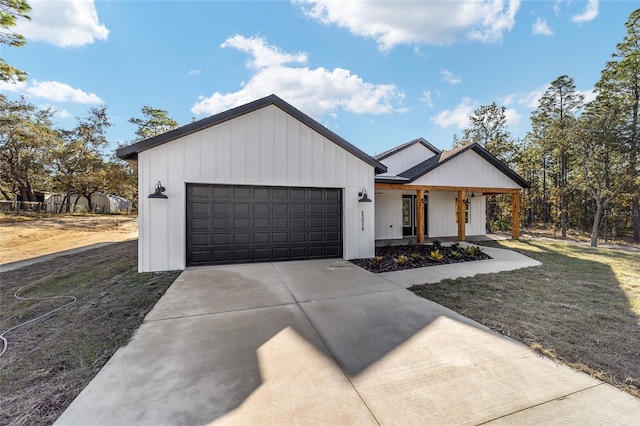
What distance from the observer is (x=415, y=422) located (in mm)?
1986

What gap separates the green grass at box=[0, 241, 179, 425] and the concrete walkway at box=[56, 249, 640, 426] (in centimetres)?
22

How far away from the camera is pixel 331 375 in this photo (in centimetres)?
257

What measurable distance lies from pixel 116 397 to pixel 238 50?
1255cm

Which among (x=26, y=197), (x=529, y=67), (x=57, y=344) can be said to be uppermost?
(x=529, y=67)

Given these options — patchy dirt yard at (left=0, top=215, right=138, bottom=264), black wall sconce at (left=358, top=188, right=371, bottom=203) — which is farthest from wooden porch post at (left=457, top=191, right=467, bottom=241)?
patchy dirt yard at (left=0, top=215, right=138, bottom=264)

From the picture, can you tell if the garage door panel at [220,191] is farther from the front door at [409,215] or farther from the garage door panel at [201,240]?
the front door at [409,215]

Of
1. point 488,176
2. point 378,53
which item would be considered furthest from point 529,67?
point 378,53

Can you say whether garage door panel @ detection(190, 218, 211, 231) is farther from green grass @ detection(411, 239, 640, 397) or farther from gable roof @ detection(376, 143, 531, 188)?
gable roof @ detection(376, 143, 531, 188)

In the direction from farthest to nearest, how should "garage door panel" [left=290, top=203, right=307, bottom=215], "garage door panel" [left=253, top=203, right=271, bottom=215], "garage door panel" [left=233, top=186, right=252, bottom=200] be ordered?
"garage door panel" [left=290, top=203, right=307, bottom=215]
"garage door panel" [left=253, top=203, right=271, bottom=215]
"garage door panel" [left=233, top=186, right=252, bottom=200]

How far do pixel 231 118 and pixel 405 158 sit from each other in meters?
10.4

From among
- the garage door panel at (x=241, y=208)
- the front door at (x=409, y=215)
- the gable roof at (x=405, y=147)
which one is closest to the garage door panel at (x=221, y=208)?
the garage door panel at (x=241, y=208)

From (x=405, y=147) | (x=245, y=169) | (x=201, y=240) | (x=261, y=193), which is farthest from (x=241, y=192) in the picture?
(x=405, y=147)

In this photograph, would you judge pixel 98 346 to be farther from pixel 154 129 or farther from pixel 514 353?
pixel 154 129

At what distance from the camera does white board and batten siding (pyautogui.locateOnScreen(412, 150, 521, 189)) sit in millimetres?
11758
